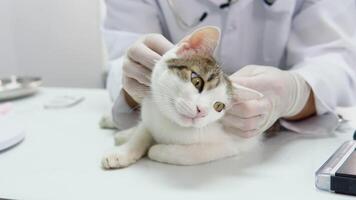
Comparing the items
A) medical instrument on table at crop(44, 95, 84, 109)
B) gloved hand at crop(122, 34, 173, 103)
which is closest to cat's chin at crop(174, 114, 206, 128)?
gloved hand at crop(122, 34, 173, 103)

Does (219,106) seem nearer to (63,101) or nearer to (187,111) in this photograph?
(187,111)

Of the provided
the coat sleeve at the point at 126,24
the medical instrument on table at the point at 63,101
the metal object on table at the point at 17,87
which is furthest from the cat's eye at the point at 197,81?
the metal object on table at the point at 17,87

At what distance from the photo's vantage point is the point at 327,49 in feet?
2.59

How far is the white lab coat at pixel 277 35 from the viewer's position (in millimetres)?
754

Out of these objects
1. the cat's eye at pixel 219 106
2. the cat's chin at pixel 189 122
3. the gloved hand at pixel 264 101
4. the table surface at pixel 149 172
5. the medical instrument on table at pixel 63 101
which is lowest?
the medical instrument on table at pixel 63 101

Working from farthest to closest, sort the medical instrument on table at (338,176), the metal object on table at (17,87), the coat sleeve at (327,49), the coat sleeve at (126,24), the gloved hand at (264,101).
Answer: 1. the metal object on table at (17,87)
2. the coat sleeve at (126,24)
3. the coat sleeve at (327,49)
4. the gloved hand at (264,101)
5. the medical instrument on table at (338,176)

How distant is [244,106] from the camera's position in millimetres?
603

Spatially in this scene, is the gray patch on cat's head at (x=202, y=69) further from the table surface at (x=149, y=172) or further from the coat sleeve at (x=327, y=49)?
the coat sleeve at (x=327, y=49)

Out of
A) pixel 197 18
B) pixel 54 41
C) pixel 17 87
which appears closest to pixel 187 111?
pixel 197 18

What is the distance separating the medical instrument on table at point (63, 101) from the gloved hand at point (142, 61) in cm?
34

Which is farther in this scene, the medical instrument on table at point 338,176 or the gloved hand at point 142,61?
the gloved hand at point 142,61

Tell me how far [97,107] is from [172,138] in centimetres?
40

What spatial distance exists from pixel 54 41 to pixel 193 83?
1.15 meters

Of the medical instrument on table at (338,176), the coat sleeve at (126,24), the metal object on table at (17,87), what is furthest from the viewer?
the metal object on table at (17,87)
